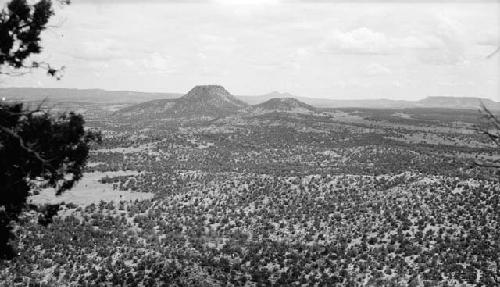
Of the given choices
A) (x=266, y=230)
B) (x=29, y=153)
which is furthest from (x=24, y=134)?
(x=266, y=230)

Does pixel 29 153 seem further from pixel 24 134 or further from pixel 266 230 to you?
pixel 266 230

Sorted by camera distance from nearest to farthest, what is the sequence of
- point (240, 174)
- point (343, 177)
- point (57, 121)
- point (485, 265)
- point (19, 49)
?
point (19, 49) → point (57, 121) → point (485, 265) → point (343, 177) → point (240, 174)

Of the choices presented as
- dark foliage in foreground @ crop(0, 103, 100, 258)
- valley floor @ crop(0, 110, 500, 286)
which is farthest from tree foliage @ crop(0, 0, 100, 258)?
valley floor @ crop(0, 110, 500, 286)

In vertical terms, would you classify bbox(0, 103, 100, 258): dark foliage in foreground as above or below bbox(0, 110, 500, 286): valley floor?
above

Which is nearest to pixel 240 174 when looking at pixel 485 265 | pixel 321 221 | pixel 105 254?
pixel 321 221

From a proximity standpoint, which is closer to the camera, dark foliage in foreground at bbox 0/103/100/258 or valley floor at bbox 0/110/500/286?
dark foliage in foreground at bbox 0/103/100/258

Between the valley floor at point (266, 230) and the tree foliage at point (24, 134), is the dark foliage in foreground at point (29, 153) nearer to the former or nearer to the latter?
the tree foliage at point (24, 134)

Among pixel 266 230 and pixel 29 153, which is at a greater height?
pixel 29 153

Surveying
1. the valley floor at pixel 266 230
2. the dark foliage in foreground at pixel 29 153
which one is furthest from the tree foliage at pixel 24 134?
the valley floor at pixel 266 230

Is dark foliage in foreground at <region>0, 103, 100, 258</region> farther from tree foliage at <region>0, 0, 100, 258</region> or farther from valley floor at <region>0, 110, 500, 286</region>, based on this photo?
valley floor at <region>0, 110, 500, 286</region>

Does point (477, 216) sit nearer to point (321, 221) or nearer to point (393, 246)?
point (393, 246)

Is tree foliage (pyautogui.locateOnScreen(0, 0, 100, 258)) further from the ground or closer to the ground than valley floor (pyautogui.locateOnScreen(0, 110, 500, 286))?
further from the ground
